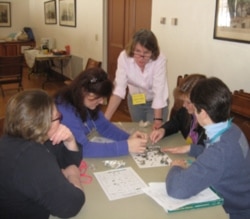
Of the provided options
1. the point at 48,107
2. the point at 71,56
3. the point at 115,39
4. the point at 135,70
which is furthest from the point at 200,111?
the point at 71,56

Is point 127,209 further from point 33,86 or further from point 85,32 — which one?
point 33,86

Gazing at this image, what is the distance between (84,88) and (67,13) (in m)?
5.58

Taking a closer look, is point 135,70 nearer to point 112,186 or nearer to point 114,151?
point 114,151

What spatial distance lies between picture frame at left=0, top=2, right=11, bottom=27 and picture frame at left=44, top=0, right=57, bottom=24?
5.70ft

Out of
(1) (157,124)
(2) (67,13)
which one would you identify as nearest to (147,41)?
(1) (157,124)

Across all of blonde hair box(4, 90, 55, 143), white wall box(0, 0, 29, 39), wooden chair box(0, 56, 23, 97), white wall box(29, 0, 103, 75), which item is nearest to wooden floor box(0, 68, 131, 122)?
wooden chair box(0, 56, 23, 97)

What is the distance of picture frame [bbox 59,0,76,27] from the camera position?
641 centimetres

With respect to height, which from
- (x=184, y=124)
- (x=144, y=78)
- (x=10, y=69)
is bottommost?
(x=10, y=69)

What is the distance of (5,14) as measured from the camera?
372 inches

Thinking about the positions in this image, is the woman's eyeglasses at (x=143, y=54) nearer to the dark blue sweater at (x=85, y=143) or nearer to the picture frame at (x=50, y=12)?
the dark blue sweater at (x=85, y=143)

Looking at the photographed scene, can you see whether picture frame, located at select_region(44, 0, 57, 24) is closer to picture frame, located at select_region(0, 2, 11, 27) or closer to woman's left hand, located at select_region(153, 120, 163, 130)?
picture frame, located at select_region(0, 2, 11, 27)

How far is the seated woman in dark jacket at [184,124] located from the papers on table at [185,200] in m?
0.59

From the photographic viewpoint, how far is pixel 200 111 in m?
1.34

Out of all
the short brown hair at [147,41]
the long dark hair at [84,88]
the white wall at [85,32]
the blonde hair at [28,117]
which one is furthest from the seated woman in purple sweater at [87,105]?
the white wall at [85,32]
